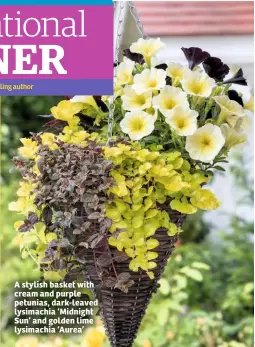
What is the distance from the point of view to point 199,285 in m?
3.57

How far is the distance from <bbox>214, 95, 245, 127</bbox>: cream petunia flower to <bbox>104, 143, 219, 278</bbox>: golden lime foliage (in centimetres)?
11

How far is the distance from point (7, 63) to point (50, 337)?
146 centimetres

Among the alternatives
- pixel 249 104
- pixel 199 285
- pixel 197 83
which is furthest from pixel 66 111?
pixel 199 285

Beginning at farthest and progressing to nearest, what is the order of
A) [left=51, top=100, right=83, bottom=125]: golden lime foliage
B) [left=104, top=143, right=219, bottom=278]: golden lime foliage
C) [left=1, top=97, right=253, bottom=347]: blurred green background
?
[left=1, top=97, right=253, bottom=347]: blurred green background
[left=51, top=100, right=83, bottom=125]: golden lime foliage
[left=104, top=143, right=219, bottom=278]: golden lime foliage

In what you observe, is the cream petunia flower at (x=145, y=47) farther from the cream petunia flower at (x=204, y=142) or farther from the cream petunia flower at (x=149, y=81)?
the cream petunia flower at (x=204, y=142)

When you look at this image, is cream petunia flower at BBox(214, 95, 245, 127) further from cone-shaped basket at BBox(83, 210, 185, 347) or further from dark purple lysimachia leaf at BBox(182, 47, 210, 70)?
cone-shaped basket at BBox(83, 210, 185, 347)

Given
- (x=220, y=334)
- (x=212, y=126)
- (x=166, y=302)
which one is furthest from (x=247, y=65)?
(x=212, y=126)

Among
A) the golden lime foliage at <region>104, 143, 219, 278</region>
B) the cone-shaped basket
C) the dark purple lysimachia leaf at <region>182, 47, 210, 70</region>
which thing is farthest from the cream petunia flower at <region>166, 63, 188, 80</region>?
the cone-shaped basket

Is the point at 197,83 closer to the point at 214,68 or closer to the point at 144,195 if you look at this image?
the point at 214,68

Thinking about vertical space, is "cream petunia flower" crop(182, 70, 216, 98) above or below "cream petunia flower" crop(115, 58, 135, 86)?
below

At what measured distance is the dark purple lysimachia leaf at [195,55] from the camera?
3.94 feet

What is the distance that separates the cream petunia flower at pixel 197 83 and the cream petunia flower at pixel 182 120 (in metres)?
0.04

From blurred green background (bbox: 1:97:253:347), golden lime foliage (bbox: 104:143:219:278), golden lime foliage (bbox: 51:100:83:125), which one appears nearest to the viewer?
golden lime foliage (bbox: 104:143:219:278)

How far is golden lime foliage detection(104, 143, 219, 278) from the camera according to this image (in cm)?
112
